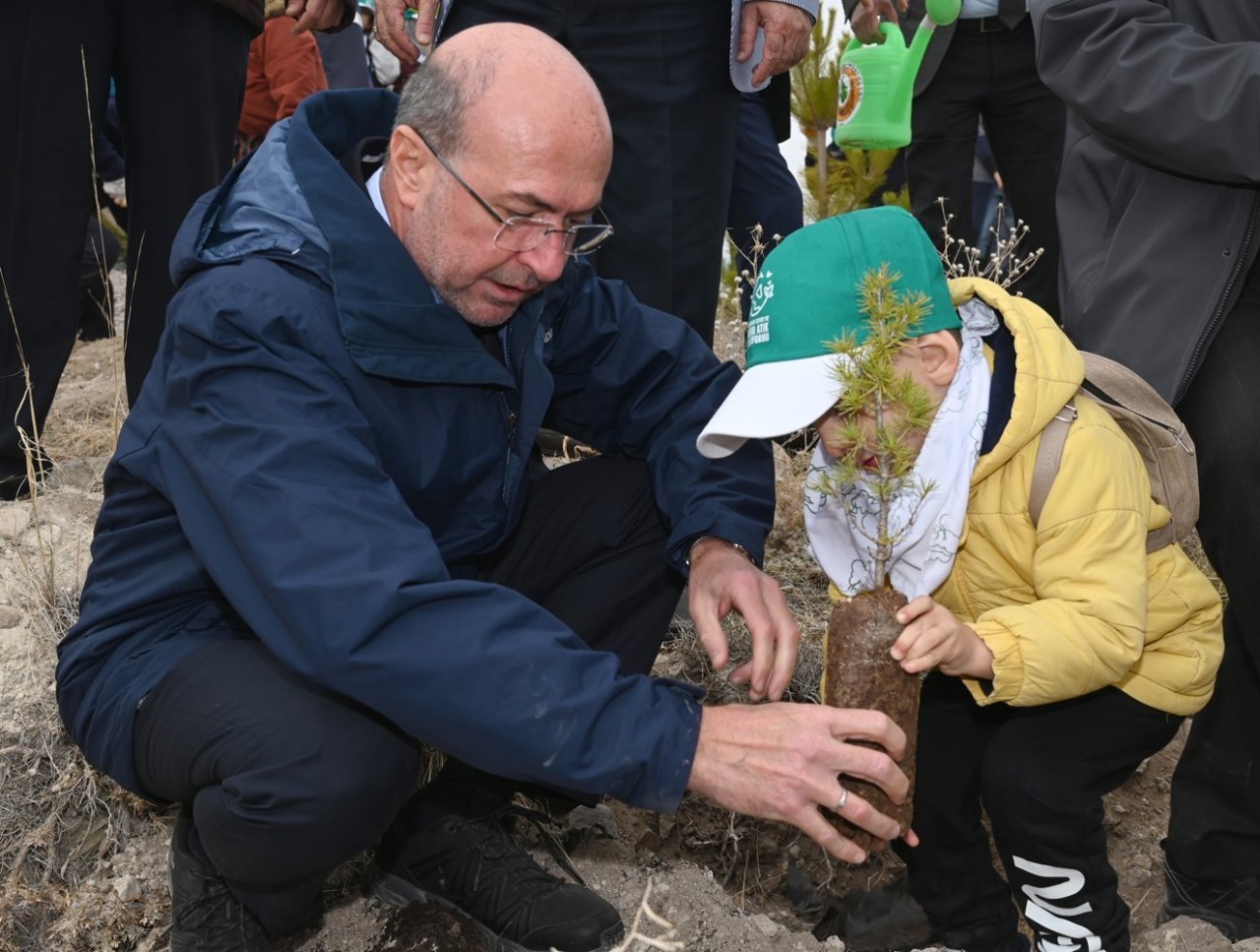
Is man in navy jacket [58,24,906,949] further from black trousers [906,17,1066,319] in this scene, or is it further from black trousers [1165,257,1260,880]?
black trousers [906,17,1066,319]

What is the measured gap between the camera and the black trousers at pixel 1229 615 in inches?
93.4

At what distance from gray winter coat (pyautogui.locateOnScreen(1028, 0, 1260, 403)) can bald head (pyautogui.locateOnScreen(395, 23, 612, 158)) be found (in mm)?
880

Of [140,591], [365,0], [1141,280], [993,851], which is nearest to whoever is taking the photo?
[140,591]

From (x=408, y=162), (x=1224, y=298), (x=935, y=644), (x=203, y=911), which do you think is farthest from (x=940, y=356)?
(x=203, y=911)

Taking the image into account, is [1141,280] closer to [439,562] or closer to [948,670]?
[948,670]

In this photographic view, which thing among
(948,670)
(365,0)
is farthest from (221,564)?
(365,0)

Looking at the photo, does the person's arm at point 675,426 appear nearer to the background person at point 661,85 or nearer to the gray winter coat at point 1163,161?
the background person at point 661,85

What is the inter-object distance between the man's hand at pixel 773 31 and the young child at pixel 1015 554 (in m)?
1.13

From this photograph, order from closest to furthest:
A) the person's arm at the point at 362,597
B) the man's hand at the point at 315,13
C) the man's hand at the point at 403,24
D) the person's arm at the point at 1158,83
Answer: the person's arm at the point at 362,597, the person's arm at the point at 1158,83, the man's hand at the point at 403,24, the man's hand at the point at 315,13

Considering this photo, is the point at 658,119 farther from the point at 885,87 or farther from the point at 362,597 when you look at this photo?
the point at 362,597

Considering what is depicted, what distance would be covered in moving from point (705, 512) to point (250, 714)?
90 cm

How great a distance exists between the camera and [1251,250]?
2355mm

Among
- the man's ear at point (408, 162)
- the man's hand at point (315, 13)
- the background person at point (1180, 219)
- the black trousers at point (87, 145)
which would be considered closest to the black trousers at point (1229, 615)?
the background person at point (1180, 219)

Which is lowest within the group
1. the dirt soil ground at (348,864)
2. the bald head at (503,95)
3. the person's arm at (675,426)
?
the dirt soil ground at (348,864)
